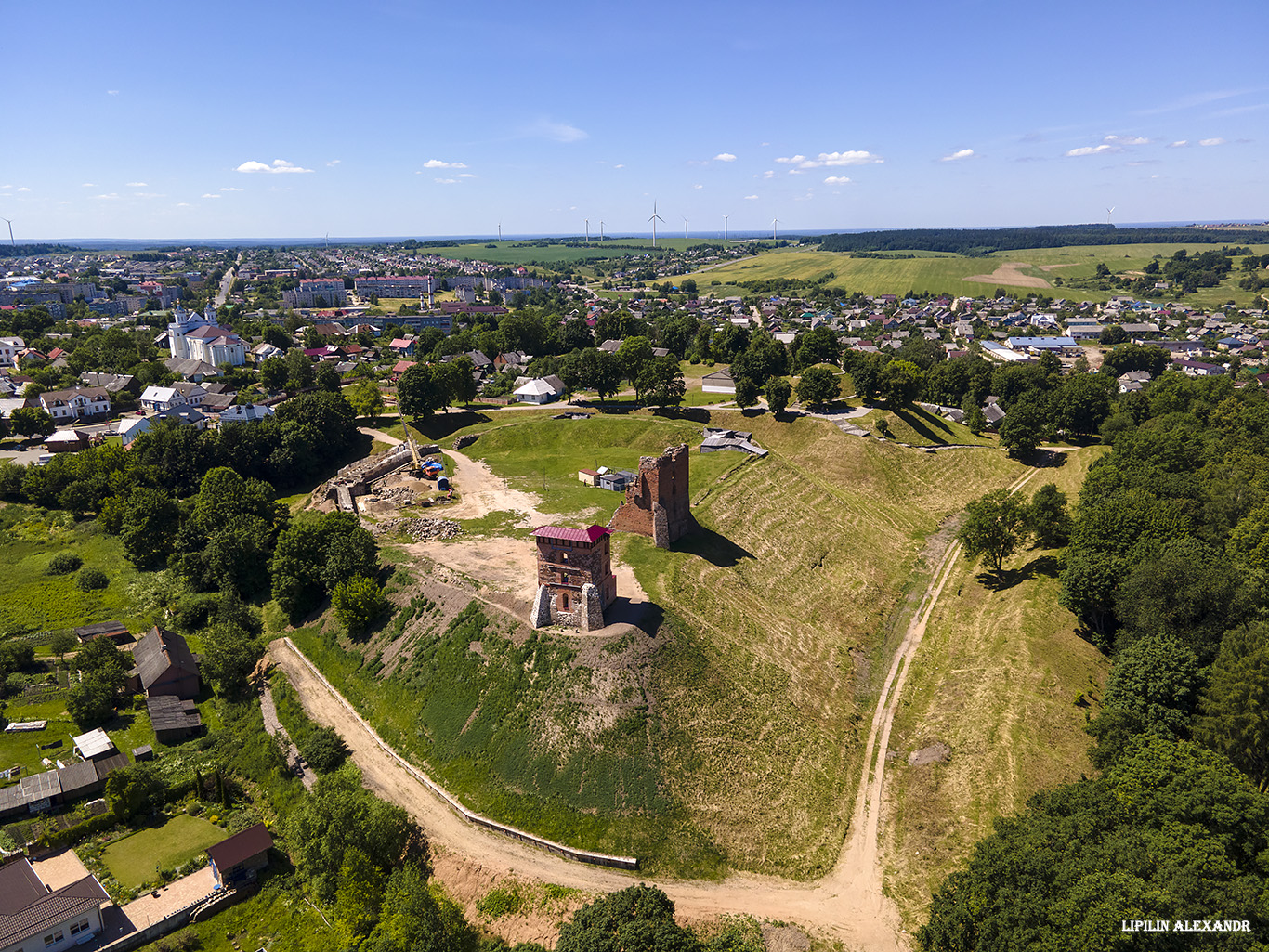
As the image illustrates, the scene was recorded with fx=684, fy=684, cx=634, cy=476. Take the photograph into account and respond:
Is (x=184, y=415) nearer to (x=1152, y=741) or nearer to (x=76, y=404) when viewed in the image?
(x=76, y=404)

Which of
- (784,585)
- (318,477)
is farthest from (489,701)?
(318,477)

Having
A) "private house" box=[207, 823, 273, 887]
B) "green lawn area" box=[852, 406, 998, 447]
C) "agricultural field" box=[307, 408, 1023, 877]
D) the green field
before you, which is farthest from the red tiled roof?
"green lawn area" box=[852, 406, 998, 447]

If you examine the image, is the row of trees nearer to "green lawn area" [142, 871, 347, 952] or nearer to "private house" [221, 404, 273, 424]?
"green lawn area" [142, 871, 347, 952]

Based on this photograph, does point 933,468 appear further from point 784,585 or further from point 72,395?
point 72,395

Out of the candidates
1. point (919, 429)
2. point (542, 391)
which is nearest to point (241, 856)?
point (542, 391)

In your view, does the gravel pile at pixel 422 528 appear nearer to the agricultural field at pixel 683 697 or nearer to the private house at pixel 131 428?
the agricultural field at pixel 683 697

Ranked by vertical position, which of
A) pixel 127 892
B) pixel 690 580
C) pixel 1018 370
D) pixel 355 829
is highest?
pixel 1018 370
